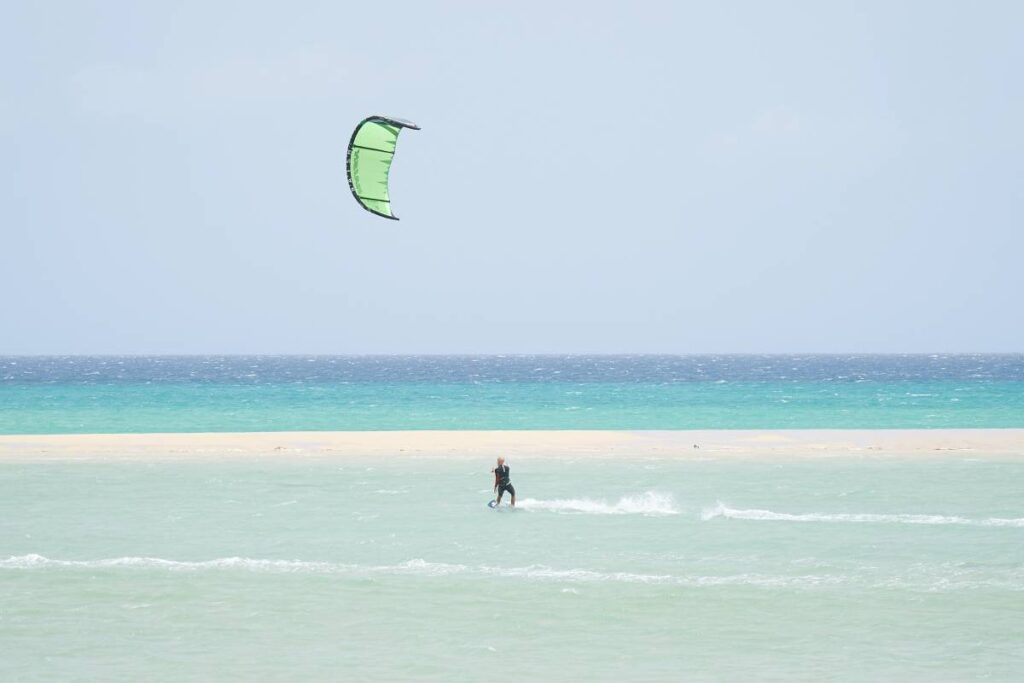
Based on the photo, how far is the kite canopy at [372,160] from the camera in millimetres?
14578

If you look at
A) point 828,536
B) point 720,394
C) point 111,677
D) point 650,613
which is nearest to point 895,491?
point 828,536

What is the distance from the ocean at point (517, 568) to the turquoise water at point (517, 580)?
0.18 feet

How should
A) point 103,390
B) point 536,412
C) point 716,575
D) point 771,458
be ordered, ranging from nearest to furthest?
point 716,575
point 771,458
point 536,412
point 103,390

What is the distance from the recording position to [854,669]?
41.2 ft

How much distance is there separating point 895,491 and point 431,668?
1674 centimetres

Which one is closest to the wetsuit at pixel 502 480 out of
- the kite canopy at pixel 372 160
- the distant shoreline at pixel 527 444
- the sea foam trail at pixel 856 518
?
the sea foam trail at pixel 856 518

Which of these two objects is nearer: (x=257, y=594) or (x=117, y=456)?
(x=257, y=594)

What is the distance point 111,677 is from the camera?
12.4m

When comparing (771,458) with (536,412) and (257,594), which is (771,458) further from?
(536,412)

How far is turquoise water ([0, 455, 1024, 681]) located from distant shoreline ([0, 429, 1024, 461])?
24.1ft

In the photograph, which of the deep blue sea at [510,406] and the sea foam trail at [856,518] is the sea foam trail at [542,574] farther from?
the deep blue sea at [510,406]

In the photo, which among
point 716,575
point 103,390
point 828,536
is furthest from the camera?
point 103,390

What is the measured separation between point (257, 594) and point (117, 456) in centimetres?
2140

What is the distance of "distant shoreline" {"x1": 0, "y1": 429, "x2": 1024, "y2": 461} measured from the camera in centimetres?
3578
